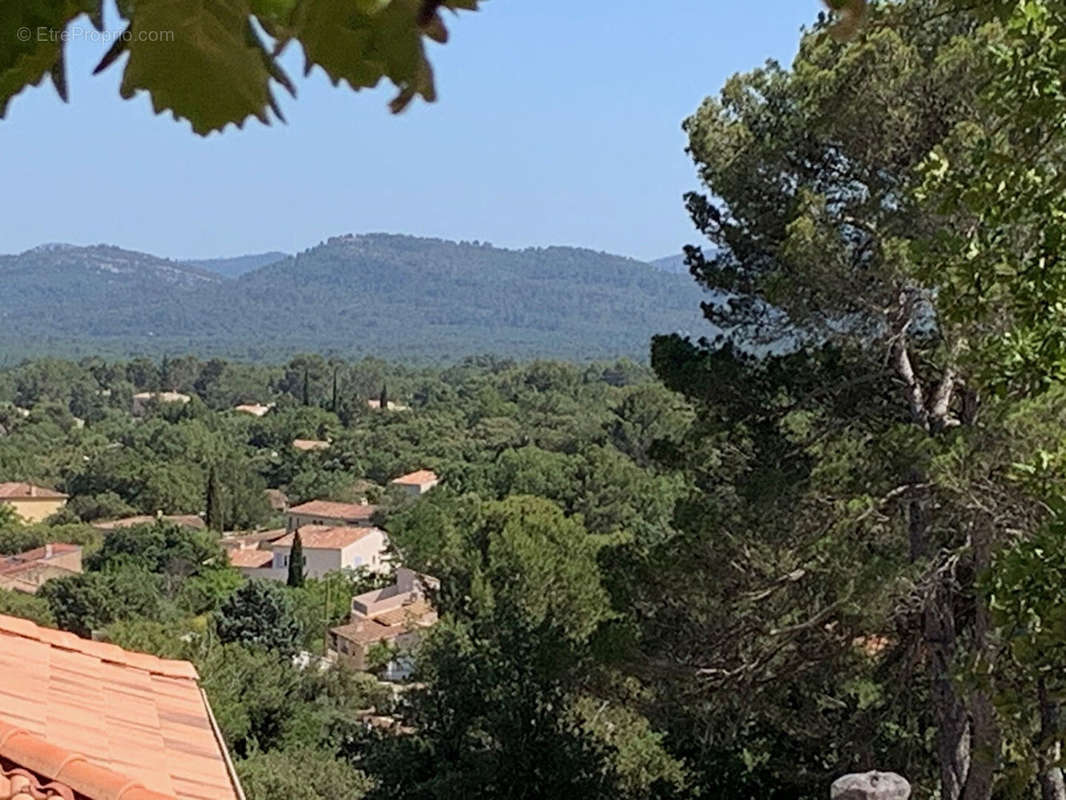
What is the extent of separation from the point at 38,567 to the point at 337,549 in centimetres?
821

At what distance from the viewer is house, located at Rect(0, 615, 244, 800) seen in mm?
2750

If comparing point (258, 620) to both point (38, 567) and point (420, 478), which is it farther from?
point (420, 478)

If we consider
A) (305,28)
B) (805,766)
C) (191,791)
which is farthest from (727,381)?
(305,28)

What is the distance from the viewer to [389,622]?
24922 millimetres

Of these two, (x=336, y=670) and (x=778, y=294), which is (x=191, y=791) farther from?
(x=336, y=670)

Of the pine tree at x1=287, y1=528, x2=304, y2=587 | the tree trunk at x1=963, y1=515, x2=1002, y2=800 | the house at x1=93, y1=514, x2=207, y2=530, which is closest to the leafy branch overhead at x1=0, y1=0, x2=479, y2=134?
the tree trunk at x1=963, y1=515, x2=1002, y2=800

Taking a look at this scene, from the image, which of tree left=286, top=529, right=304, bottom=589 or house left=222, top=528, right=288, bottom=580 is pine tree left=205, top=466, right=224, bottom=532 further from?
tree left=286, top=529, right=304, bottom=589

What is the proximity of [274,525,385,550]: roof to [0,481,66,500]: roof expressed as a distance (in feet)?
31.4

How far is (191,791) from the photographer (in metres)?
3.15

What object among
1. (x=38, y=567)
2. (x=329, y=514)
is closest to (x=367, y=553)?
(x=329, y=514)

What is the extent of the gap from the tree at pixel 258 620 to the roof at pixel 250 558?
1061cm

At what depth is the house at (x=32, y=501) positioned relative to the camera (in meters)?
37.5

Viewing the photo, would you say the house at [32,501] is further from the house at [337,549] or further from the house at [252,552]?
the house at [337,549]

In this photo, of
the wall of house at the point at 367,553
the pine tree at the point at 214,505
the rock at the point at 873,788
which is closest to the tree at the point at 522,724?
the rock at the point at 873,788
